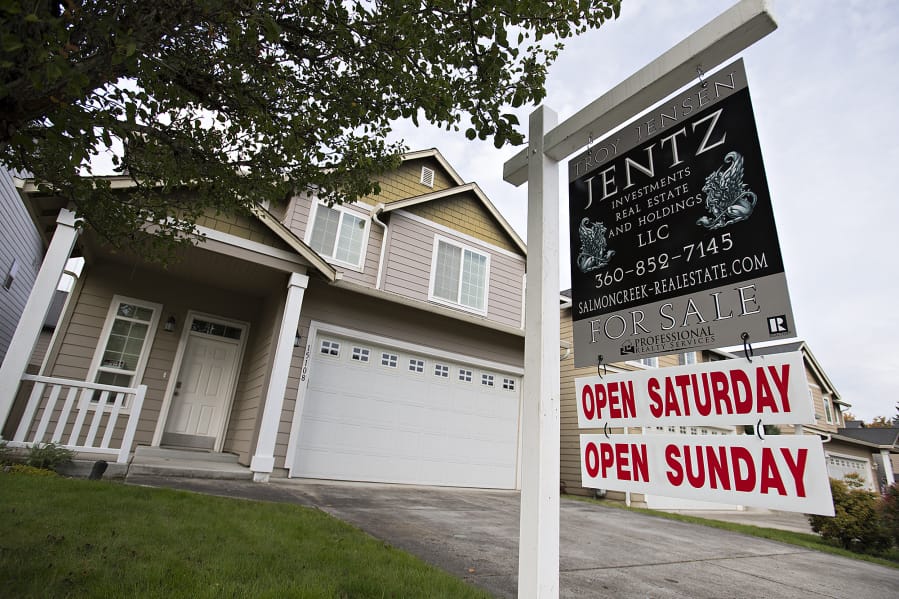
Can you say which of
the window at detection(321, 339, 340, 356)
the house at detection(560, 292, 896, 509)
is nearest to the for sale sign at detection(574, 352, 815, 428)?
the window at detection(321, 339, 340, 356)

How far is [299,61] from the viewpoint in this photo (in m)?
3.38

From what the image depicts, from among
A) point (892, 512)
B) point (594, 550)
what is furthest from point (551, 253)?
point (892, 512)

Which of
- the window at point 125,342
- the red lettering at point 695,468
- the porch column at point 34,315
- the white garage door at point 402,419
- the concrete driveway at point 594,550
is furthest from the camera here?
the white garage door at point 402,419

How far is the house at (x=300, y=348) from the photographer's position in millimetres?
6895

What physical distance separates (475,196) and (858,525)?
32.0 feet

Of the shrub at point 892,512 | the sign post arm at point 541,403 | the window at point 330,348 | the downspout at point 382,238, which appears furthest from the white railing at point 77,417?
the shrub at point 892,512

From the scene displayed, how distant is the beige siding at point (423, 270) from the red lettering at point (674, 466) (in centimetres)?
775

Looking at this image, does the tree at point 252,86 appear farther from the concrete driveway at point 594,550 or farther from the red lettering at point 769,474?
the concrete driveway at point 594,550

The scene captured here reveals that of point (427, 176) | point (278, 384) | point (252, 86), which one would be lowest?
point (278, 384)

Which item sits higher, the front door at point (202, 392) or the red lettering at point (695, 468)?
the front door at point (202, 392)

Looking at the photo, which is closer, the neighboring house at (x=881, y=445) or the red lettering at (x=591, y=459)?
the red lettering at (x=591, y=459)

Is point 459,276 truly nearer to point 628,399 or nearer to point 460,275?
point 460,275

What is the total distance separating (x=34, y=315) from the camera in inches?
220

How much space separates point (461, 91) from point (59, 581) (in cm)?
360
